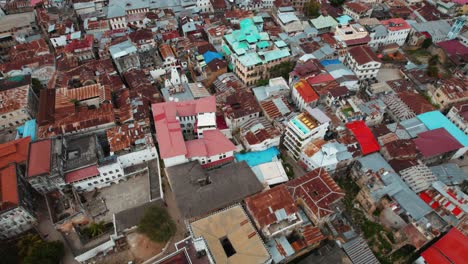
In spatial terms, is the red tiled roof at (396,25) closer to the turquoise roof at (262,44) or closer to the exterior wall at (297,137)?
the turquoise roof at (262,44)

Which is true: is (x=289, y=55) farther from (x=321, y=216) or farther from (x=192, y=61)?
(x=321, y=216)

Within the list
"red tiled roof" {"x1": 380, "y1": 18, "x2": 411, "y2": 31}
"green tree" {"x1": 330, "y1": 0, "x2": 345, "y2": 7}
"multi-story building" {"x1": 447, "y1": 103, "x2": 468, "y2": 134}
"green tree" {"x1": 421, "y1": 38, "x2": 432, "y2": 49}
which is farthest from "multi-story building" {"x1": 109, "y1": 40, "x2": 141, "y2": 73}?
"green tree" {"x1": 421, "y1": 38, "x2": 432, "y2": 49}

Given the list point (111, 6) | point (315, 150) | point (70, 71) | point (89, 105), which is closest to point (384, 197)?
point (315, 150)

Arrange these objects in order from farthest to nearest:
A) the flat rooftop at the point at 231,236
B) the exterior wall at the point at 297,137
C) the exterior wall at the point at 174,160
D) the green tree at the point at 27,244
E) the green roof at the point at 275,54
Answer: the green roof at the point at 275,54
the exterior wall at the point at 297,137
the exterior wall at the point at 174,160
the green tree at the point at 27,244
the flat rooftop at the point at 231,236

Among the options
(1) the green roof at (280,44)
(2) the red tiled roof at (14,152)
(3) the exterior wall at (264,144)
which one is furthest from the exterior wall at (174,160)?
(1) the green roof at (280,44)

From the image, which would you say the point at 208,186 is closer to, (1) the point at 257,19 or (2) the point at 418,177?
(2) the point at 418,177
